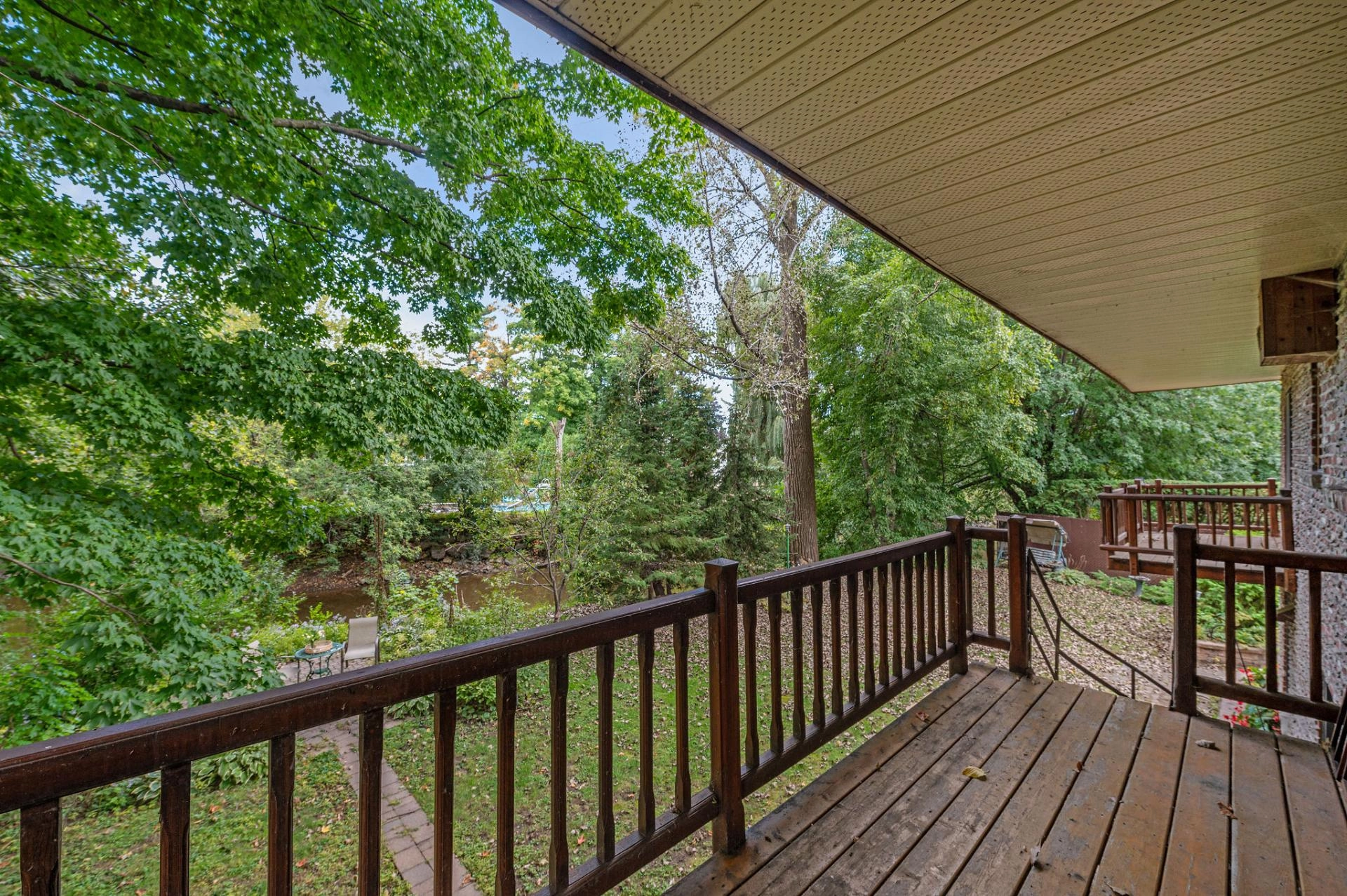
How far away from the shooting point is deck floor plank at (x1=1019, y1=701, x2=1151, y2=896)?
5.14 ft

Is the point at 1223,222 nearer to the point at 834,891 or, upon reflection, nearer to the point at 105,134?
the point at 834,891

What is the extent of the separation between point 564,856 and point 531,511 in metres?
6.71

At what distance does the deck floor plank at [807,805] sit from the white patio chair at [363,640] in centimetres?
708

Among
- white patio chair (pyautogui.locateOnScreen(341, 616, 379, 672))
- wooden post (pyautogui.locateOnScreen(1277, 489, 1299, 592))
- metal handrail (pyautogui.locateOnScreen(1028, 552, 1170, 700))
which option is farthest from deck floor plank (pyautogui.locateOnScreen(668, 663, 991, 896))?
white patio chair (pyautogui.locateOnScreen(341, 616, 379, 672))

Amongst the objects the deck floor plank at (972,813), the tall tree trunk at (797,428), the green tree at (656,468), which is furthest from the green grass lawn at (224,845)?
the tall tree trunk at (797,428)

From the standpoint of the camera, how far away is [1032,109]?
1.62 m

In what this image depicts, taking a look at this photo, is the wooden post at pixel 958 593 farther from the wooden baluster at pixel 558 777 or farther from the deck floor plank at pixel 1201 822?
the wooden baluster at pixel 558 777

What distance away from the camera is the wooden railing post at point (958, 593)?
9.87 ft

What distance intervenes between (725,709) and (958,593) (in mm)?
1959

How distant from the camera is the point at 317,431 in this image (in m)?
4.18

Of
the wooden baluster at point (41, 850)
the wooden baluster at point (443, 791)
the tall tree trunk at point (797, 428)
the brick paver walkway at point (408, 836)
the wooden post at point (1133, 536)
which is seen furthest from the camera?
the tall tree trunk at point (797, 428)

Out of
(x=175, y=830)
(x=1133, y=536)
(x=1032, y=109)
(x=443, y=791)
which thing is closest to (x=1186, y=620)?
(x=1032, y=109)

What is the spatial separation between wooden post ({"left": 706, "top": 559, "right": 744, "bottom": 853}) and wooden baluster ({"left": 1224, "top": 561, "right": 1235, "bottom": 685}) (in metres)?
2.37

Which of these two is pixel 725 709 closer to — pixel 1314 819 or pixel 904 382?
pixel 1314 819
